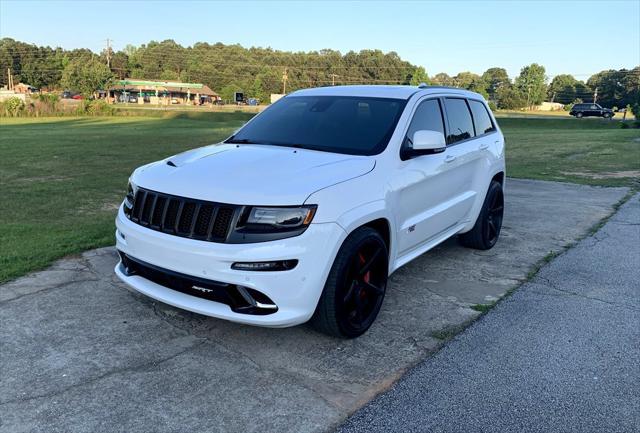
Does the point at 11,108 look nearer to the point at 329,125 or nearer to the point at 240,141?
the point at 240,141

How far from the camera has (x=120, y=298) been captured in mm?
4348

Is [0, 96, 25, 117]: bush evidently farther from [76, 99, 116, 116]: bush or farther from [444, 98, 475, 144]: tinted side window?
[444, 98, 475, 144]: tinted side window

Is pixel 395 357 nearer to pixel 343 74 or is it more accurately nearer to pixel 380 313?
A: pixel 380 313

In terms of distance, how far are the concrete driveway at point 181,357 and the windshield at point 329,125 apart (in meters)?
1.41

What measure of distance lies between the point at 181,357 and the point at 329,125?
2299 mm

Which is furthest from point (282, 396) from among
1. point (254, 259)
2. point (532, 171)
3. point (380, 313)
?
point (532, 171)

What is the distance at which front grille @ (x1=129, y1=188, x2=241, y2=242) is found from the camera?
3.29 meters

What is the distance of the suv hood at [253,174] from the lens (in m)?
3.31

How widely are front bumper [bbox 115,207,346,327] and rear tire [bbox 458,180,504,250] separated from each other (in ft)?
9.67

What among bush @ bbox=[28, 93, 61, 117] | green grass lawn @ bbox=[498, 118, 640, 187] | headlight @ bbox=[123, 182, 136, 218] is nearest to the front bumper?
headlight @ bbox=[123, 182, 136, 218]

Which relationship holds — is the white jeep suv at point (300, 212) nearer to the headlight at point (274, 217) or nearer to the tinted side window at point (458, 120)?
the headlight at point (274, 217)

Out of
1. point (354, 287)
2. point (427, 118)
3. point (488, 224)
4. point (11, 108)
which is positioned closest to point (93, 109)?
point (11, 108)

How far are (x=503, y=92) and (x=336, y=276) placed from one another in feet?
371

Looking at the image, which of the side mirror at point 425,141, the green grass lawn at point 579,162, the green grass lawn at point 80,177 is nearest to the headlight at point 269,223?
the side mirror at point 425,141
